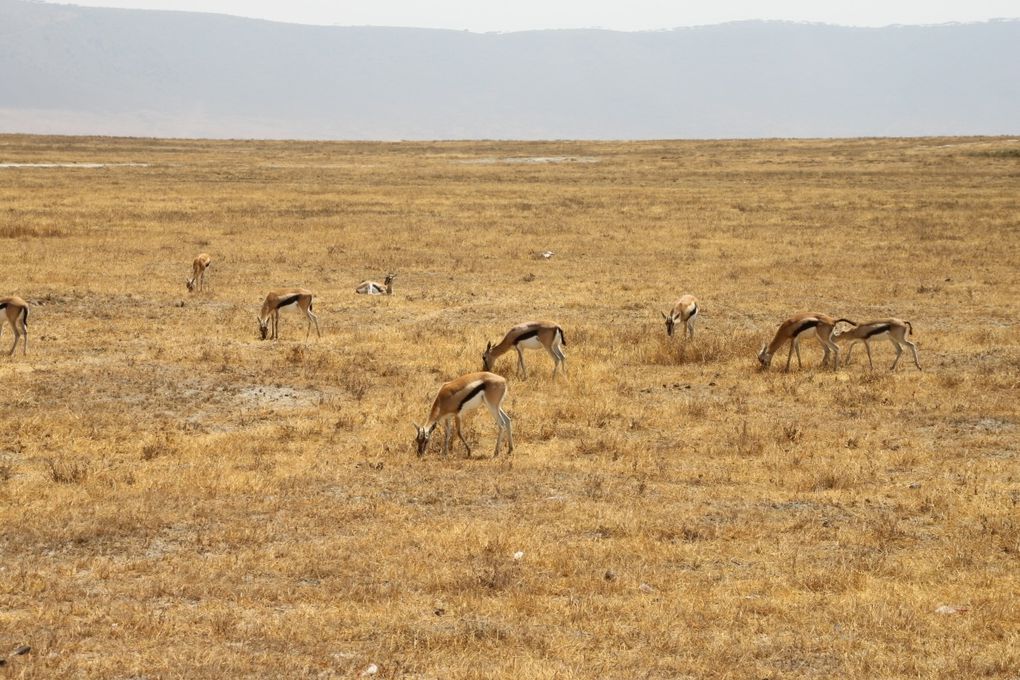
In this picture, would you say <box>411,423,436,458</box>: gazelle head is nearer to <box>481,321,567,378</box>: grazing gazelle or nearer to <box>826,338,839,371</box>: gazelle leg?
<box>481,321,567,378</box>: grazing gazelle

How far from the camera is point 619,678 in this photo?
8.02 meters

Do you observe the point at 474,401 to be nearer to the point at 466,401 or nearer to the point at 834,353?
the point at 466,401

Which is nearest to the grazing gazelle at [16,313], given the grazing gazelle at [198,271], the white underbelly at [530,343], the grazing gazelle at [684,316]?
the grazing gazelle at [198,271]

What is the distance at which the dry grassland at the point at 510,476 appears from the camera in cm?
860

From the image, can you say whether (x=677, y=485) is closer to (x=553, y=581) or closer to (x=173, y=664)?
(x=553, y=581)

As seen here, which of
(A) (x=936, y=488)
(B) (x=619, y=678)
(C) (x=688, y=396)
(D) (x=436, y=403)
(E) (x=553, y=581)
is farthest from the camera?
(C) (x=688, y=396)

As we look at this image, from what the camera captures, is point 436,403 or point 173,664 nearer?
point 173,664

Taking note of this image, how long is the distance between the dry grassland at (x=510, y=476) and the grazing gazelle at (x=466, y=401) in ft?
1.38

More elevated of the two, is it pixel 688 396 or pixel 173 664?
pixel 688 396

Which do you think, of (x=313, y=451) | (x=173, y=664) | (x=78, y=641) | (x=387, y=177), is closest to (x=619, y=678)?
(x=173, y=664)

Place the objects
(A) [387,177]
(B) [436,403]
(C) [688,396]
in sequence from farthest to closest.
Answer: (A) [387,177] → (C) [688,396] → (B) [436,403]

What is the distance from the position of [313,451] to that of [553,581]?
5170mm

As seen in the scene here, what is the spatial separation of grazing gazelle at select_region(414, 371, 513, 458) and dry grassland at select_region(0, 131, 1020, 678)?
1.38 ft

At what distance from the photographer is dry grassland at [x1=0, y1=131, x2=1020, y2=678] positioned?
860 centimetres
